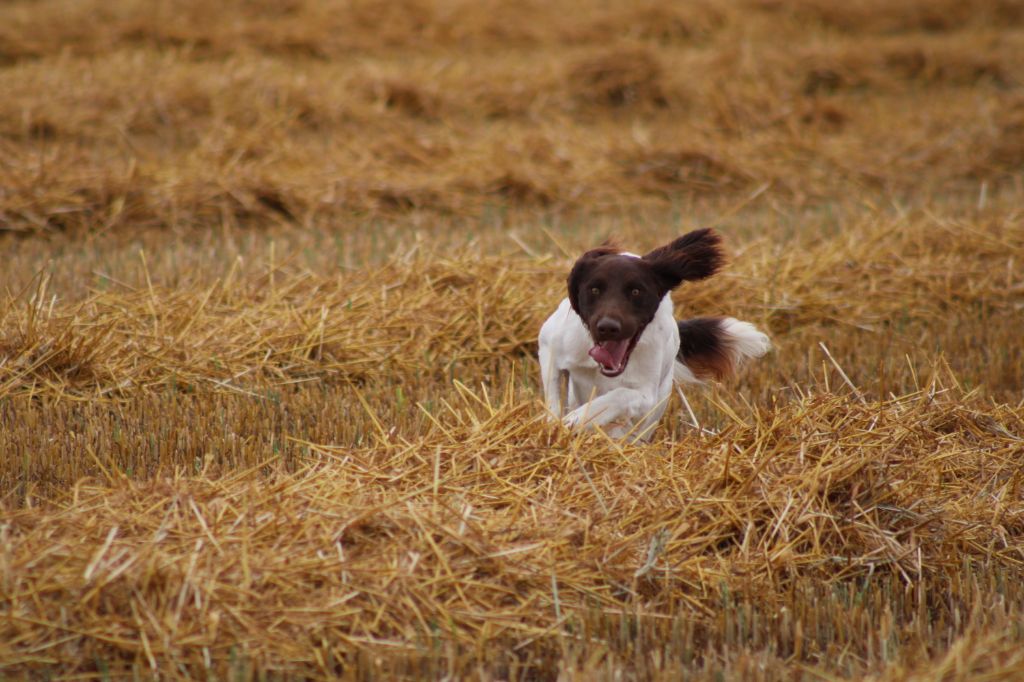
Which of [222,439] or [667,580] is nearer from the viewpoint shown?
[667,580]

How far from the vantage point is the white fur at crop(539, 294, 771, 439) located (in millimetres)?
4711

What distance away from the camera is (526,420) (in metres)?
4.44

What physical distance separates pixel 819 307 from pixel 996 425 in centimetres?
227

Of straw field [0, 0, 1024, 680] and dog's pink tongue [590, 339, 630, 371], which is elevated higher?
dog's pink tongue [590, 339, 630, 371]

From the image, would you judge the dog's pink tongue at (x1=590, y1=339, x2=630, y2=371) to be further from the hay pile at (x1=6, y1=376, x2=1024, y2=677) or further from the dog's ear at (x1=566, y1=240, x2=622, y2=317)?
the hay pile at (x1=6, y1=376, x2=1024, y2=677)

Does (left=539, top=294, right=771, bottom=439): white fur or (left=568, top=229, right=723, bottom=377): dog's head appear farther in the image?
(left=539, top=294, right=771, bottom=439): white fur

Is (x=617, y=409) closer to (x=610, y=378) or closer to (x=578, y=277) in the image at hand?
(x=610, y=378)

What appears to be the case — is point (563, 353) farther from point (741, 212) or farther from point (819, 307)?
point (741, 212)

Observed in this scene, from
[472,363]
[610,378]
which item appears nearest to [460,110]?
[472,363]

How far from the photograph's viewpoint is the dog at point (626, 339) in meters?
4.48

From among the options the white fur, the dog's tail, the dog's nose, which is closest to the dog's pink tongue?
the white fur

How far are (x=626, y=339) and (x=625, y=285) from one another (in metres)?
0.21

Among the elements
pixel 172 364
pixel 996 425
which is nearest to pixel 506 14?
pixel 172 364

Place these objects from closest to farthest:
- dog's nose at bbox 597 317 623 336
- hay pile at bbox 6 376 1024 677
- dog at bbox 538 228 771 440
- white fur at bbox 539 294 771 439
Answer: hay pile at bbox 6 376 1024 677
dog's nose at bbox 597 317 623 336
dog at bbox 538 228 771 440
white fur at bbox 539 294 771 439
